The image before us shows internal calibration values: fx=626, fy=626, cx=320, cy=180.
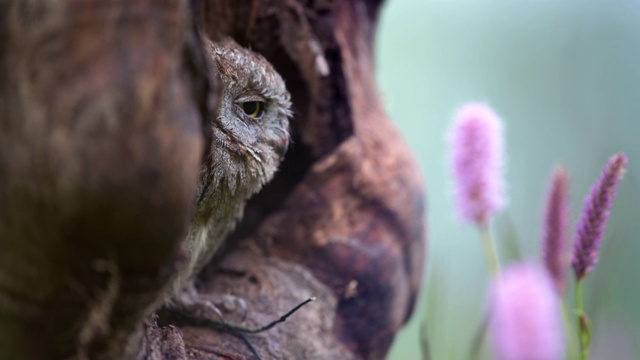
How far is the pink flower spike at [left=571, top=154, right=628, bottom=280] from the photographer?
121 cm

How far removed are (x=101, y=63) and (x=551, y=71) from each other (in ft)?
15.1

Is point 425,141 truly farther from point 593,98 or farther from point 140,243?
point 140,243

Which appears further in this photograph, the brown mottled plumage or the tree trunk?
the brown mottled plumage

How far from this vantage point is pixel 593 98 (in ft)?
12.6

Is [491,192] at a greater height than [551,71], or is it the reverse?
[491,192]

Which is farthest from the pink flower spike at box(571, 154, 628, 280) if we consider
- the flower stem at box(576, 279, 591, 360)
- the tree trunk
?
the tree trunk

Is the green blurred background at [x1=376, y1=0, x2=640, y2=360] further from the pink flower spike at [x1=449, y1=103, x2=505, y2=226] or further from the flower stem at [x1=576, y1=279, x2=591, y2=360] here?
the flower stem at [x1=576, y1=279, x2=591, y2=360]

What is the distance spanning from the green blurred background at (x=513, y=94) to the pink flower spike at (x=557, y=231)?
1.59 ft

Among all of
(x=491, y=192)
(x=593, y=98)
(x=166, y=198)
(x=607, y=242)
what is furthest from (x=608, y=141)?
(x=593, y=98)

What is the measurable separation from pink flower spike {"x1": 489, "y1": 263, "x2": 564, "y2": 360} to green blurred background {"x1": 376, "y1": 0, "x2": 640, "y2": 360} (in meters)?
0.89

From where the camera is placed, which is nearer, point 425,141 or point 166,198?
point 166,198

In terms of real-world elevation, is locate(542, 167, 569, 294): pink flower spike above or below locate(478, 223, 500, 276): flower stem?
above

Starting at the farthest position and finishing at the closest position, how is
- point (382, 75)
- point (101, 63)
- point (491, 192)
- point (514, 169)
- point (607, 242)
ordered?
1. point (382, 75)
2. point (514, 169)
3. point (607, 242)
4. point (491, 192)
5. point (101, 63)

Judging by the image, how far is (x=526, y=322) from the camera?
90 cm
